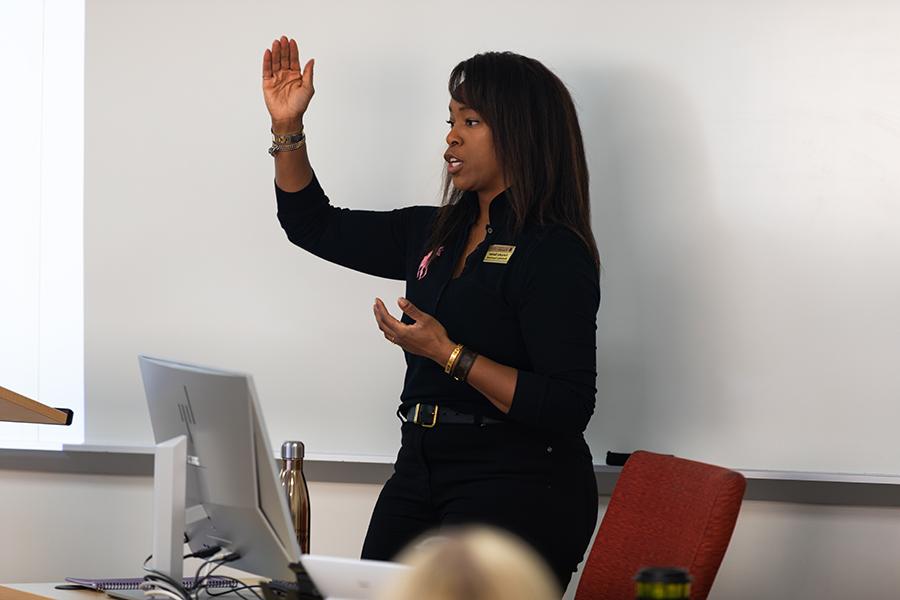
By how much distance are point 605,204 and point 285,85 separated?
2.80ft

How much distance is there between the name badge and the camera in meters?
2.34

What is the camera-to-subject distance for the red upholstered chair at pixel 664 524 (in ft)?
6.44

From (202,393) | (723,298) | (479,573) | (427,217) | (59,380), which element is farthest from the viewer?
(59,380)

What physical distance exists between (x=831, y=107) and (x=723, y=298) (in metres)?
0.53

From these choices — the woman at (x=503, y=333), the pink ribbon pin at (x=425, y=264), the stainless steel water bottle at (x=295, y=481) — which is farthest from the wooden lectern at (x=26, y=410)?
the pink ribbon pin at (x=425, y=264)

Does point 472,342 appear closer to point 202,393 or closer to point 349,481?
point 202,393

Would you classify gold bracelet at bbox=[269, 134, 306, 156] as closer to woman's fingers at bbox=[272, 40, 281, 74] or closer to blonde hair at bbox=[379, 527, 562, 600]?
woman's fingers at bbox=[272, 40, 281, 74]

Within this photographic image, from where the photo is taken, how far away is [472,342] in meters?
2.33

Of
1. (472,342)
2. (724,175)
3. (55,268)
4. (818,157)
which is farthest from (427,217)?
(55,268)

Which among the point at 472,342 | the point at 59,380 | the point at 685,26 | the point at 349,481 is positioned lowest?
the point at 349,481

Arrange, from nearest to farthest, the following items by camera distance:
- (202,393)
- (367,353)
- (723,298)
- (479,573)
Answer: (479,573), (202,393), (723,298), (367,353)

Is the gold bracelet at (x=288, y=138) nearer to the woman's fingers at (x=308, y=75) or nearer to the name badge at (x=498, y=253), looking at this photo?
the woman's fingers at (x=308, y=75)

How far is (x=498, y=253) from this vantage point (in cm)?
236

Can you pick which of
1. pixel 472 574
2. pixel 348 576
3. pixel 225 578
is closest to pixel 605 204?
pixel 225 578
